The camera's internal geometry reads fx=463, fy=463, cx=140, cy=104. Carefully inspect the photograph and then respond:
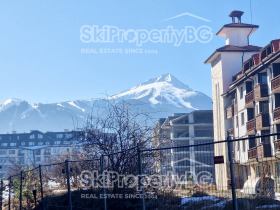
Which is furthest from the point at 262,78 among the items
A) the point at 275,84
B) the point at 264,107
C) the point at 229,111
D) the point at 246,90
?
the point at 229,111

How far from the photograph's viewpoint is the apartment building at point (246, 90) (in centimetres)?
3728

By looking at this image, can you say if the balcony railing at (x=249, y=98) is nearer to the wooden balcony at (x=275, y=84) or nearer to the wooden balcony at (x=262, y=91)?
the wooden balcony at (x=262, y=91)

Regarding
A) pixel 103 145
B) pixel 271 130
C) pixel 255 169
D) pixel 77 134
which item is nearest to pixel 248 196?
pixel 255 169

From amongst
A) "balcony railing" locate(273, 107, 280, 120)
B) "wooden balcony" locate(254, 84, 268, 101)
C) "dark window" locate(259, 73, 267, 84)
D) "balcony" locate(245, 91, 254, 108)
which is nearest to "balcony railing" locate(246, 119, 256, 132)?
"balcony" locate(245, 91, 254, 108)

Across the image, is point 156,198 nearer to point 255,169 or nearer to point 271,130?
point 255,169

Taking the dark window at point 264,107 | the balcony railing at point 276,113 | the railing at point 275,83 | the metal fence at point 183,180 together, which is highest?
the railing at point 275,83

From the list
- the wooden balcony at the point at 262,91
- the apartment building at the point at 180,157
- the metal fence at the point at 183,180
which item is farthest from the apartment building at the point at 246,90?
the metal fence at the point at 183,180

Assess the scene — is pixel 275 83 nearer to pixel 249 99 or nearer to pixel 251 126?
pixel 249 99

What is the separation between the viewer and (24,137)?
161m

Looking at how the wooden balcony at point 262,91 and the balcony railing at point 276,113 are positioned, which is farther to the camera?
the wooden balcony at point 262,91

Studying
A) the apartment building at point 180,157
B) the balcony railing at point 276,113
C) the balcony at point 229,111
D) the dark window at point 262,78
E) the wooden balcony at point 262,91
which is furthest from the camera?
the balcony at point 229,111

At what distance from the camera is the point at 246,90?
4362cm

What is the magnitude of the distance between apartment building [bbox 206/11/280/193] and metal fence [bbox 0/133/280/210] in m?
9.63

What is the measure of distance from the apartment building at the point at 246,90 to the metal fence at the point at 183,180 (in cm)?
963
